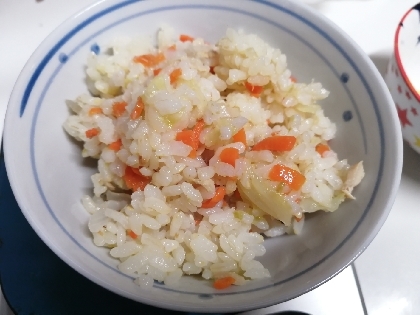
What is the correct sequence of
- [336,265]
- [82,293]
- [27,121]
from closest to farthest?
1. [336,265]
2. [27,121]
3. [82,293]

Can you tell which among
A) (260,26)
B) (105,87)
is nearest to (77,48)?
(105,87)

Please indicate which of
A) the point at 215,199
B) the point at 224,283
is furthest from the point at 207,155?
the point at 224,283

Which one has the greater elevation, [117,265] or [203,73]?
[203,73]

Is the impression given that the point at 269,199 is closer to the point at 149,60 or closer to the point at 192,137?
the point at 192,137

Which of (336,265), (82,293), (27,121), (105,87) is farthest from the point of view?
(105,87)

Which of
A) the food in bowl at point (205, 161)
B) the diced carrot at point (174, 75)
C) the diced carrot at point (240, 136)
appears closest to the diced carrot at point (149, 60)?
the food in bowl at point (205, 161)

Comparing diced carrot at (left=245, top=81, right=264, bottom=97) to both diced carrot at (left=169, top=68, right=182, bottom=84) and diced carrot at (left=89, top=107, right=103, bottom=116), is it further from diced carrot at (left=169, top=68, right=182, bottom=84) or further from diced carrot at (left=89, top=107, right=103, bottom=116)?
diced carrot at (left=89, top=107, right=103, bottom=116)

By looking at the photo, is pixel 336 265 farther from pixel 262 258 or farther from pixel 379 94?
pixel 379 94
